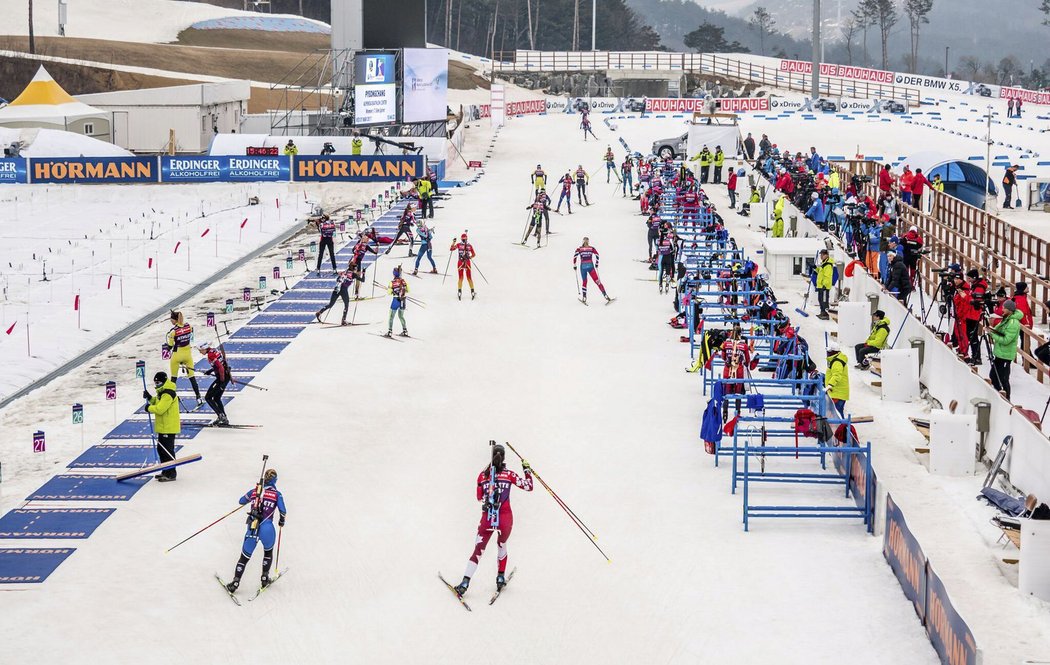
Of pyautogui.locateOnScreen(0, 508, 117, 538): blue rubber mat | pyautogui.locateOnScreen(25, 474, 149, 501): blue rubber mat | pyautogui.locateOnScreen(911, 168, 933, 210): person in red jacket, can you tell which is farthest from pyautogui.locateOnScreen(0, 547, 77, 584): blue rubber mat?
pyautogui.locateOnScreen(911, 168, 933, 210): person in red jacket

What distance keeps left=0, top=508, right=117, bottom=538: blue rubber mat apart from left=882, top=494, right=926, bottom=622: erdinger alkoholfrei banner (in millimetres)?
9376

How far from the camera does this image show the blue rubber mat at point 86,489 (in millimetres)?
18078

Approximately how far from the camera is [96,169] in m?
53.6

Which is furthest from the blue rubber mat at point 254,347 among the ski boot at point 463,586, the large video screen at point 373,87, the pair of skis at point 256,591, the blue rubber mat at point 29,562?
the large video screen at point 373,87

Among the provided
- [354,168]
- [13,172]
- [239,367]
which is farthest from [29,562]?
[13,172]

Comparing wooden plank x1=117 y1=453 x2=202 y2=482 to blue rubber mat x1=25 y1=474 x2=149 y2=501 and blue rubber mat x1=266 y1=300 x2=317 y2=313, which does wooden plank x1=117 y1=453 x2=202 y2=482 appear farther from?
blue rubber mat x1=266 y1=300 x2=317 y2=313

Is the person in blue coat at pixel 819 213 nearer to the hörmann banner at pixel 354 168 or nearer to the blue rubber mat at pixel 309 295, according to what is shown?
the blue rubber mat at pixel 309 295

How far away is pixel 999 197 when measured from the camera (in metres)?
46.6

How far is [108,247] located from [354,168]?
47.3 ft

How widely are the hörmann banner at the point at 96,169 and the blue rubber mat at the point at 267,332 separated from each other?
88.6ft

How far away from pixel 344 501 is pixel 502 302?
13812 mm

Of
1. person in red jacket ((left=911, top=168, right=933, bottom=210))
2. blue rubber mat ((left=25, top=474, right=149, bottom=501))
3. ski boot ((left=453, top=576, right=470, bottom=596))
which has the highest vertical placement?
person in red jacket ((left=911, top=168, right=933, bottom=210))

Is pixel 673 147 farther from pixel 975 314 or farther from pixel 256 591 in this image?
pixel 256 591

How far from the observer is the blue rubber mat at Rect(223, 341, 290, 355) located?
26.5m
